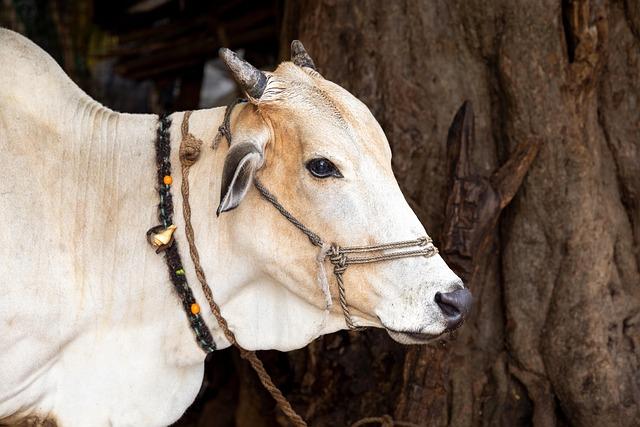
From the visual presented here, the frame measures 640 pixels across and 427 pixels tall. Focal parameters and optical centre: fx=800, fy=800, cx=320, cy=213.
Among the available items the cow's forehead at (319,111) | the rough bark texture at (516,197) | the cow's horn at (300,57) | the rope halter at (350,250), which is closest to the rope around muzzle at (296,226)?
the rope halter at (350,250)

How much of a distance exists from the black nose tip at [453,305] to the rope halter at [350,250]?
14 cm

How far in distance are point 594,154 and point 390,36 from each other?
111 centimetres

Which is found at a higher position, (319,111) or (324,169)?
(319,111)

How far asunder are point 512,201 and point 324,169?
5.19 feet

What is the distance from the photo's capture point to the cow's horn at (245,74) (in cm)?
243

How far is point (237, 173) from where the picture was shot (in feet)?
7.80

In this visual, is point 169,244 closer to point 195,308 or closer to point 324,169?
point 195,308

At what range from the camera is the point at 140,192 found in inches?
107

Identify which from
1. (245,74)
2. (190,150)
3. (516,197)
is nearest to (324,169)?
(245,74)

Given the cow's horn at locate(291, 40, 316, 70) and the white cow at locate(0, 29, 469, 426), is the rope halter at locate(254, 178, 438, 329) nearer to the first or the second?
the white cow at locate(0, 29, 469, 426)

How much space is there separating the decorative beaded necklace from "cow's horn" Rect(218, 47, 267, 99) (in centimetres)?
42

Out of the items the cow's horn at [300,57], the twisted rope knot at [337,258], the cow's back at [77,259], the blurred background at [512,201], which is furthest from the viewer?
the blurred background at [512,201]

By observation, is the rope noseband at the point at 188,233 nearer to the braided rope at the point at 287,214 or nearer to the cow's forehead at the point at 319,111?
the braided rope at the point at 287,214

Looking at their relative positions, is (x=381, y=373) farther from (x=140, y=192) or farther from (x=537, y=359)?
(x=140, y=192)
